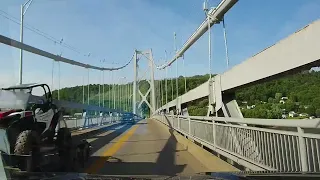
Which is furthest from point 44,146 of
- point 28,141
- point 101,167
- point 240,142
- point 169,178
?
point 169,178

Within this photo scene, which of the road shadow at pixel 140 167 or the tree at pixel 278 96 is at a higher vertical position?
the tree at pixel 278 96

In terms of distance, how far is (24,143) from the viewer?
6906 millimetres

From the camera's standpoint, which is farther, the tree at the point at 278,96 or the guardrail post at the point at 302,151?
the tree at the point at 278,96

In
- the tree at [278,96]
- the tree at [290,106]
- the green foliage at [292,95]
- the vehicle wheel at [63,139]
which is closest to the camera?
the vehicle wheel at [63,139]

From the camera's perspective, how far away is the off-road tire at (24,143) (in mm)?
6883

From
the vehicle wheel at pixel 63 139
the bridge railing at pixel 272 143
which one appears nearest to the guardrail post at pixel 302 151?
the bridge railing at pixel 272 143

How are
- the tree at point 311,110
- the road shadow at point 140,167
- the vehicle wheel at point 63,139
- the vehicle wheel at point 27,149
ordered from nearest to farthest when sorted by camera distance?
the vehicle wheel at point 27,149 < the tree at point 311,110 < the vehicle wheel at point 63,139 < the road shadow at point 140,167

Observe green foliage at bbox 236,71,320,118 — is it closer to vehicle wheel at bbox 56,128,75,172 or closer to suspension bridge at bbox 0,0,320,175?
suspension bridge at bbox 0,0,320,175

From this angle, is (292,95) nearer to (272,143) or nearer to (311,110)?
(311,110)

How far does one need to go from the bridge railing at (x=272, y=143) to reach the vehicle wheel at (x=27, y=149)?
12.3 ft

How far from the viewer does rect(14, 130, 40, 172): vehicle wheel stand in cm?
686

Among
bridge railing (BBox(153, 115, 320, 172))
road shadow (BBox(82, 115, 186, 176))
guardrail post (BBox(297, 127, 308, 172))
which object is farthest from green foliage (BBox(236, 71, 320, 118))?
road shadow (BBox(82, 115, 186, 176))

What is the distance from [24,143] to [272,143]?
396 centimetres

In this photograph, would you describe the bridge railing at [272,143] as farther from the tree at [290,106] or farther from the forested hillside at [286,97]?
the tree at [290,106]
